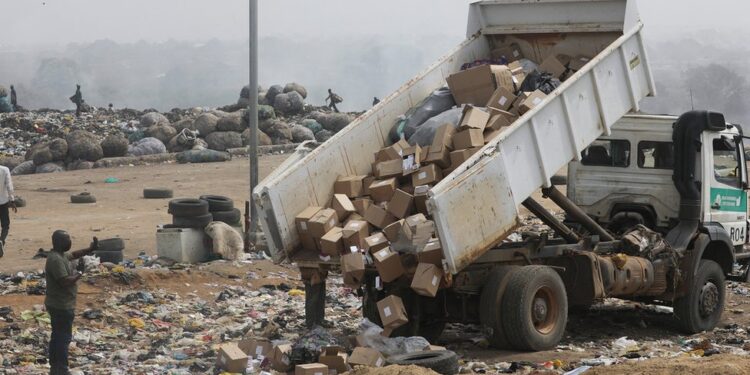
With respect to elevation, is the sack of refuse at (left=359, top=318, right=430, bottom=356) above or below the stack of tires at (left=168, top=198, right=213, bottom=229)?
below

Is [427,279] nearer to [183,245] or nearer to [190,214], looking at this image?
[183,245]

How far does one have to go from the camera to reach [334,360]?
29.0 feet

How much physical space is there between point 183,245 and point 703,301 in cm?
648

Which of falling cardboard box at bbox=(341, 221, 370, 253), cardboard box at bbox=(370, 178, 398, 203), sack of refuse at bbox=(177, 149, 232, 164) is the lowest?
falling cardboard box at bbox=(341, 221, 370, 253)

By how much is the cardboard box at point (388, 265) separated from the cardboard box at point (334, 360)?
0.88 meters

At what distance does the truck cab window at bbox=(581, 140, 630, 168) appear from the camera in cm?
1196

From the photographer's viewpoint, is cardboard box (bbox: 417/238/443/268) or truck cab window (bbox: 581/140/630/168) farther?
truck cab window (bbox: 581/140/630/168)

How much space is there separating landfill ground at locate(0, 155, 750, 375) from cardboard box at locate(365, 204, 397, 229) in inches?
52.8

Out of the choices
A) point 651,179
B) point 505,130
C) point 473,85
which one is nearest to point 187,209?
point 473,85

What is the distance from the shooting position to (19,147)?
32.0 metres

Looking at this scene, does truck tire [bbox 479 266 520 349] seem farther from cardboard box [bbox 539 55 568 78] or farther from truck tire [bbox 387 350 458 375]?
cardboard box [bbox 539 55 568 78]

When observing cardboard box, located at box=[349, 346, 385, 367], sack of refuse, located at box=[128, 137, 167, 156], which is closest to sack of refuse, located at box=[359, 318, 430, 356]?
cardboard box, located at box=[349, 346, 385, 367]

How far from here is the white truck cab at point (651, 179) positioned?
1165 centimetres

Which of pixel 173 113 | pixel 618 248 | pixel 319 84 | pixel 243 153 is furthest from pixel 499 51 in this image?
pixel 319 84
